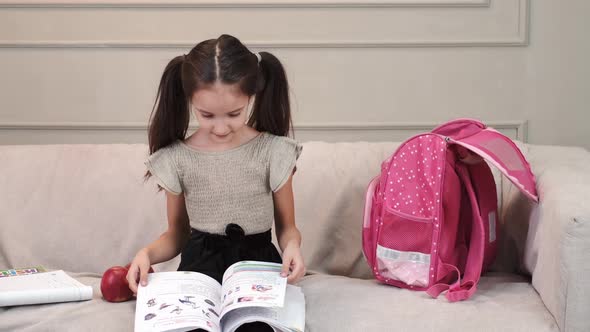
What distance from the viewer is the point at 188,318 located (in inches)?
58.2

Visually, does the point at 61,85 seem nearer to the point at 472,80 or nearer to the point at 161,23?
the point at 161,23

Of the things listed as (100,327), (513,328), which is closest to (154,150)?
(100,327)

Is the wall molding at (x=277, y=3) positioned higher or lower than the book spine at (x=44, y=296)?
higher

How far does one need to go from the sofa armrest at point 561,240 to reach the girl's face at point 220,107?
2.25 feet

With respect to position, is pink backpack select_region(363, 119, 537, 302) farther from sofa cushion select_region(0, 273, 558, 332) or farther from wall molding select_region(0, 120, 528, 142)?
wall molding select_region(0, 120, 528, 142)

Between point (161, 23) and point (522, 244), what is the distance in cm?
145

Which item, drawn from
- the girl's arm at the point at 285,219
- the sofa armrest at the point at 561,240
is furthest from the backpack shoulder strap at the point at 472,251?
the girl's arm at the point at 285,219

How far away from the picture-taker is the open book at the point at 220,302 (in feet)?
4.86

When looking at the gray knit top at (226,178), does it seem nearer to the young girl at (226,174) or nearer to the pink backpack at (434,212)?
the young girl at (226,174)

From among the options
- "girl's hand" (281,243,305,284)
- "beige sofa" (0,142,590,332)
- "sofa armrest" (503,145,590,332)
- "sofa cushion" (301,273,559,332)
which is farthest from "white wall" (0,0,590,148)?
"girl's hand" (281,243,305,284)

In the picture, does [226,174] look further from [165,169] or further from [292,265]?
[292,265]

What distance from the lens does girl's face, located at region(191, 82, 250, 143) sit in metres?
1.66

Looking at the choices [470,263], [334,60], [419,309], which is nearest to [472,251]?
[470,263]

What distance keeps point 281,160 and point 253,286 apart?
1.24 ft
